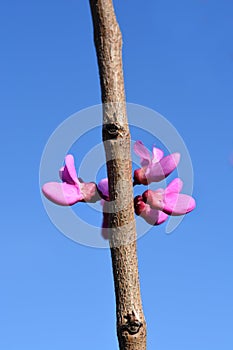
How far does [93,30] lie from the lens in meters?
0.96

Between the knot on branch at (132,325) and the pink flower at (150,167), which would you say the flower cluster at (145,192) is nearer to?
the pink flower at (150,167)

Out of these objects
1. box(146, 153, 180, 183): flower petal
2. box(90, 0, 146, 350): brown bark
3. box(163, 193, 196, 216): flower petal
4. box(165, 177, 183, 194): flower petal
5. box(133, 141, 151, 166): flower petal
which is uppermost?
box(133, 141, 151, 166): flower petal

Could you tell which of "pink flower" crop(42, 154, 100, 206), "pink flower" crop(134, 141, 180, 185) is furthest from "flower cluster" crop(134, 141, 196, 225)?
"pink flower" crop(42, 154, 100, 206)

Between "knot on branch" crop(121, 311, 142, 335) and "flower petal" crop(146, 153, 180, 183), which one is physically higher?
"flower petal" crop(146, 153, 180, 183)

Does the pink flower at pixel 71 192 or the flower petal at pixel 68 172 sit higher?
the flower petal at pixel 68 172

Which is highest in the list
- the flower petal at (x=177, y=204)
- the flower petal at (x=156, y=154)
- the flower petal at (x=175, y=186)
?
the flower petal at (x=156, y=154)

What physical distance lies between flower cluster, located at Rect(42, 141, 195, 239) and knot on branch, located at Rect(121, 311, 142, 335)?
0.30 metres

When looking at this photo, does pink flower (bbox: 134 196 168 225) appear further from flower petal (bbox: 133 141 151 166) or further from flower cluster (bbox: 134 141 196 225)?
flower petal (bbox: 133 141 151 166)

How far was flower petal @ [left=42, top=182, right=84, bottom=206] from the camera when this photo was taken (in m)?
1.20

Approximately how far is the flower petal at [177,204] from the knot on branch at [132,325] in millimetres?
428

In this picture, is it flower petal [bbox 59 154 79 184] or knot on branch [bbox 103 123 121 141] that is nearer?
knot on branch [bbox 103 123 121 141]

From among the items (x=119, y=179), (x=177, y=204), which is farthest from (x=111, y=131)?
(x=177, y=204)

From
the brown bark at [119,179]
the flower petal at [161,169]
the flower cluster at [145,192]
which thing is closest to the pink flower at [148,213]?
the flower cluster at [145,192]

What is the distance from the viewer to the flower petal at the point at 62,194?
3.93 feet
